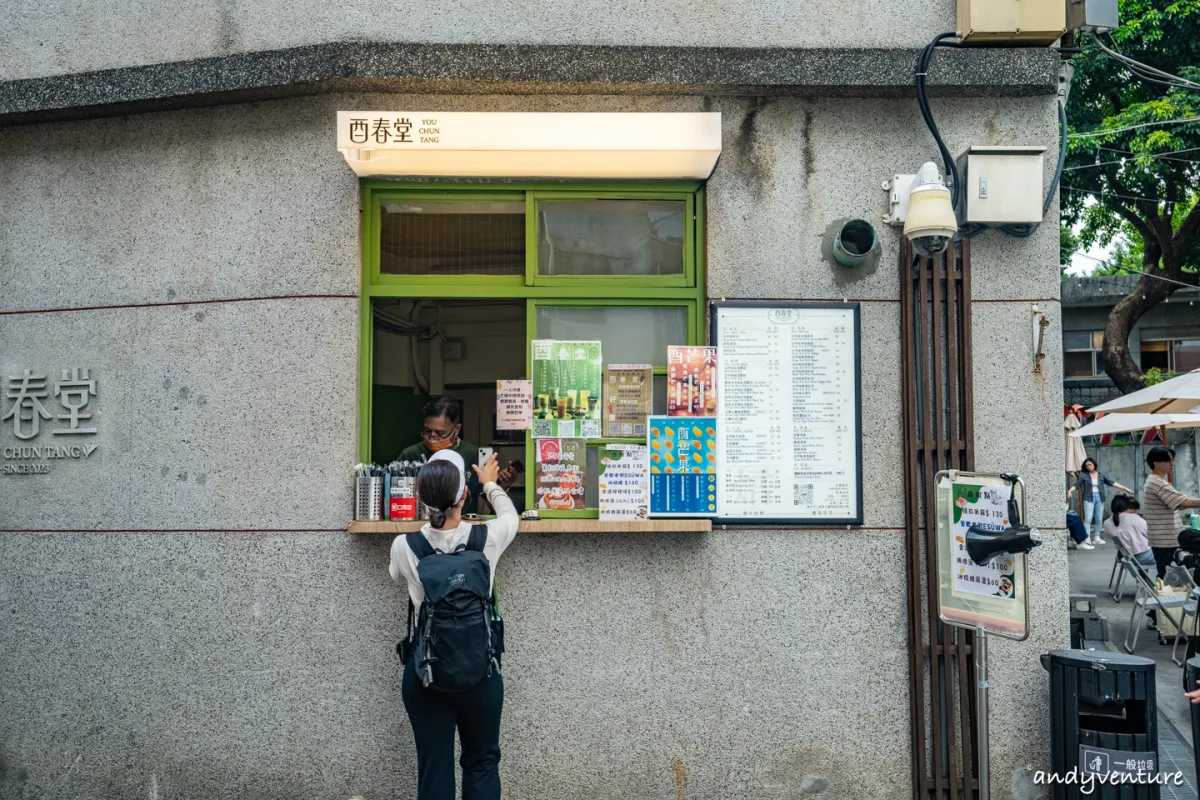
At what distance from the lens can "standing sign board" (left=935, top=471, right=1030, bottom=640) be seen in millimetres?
4082

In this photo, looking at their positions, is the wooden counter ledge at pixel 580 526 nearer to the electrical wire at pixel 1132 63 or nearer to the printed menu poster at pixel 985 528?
the printed menu poster at pixel 985 528

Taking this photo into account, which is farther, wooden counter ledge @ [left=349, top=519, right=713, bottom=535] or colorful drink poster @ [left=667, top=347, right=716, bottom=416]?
colorful drink poster @ [left=667, top=347, right=716, bottom=416]

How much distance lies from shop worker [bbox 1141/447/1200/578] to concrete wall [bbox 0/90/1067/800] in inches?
238

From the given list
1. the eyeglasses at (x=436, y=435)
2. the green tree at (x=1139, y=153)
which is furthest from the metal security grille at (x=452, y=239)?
the green tree at (x=1139, y=153)

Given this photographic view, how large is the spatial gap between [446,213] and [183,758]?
3428 mm

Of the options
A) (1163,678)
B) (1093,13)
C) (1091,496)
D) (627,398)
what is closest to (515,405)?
(627,398)

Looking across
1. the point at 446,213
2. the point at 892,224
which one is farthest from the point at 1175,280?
the point at 446,213

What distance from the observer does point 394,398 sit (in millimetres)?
5777

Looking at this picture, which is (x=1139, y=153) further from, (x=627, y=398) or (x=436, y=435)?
(x=436, y=435)

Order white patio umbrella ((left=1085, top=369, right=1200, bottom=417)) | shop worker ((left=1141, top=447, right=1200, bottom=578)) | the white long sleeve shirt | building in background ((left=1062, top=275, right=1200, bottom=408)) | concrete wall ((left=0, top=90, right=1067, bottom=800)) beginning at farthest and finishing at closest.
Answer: building in background ((left=1062, top=275, right=1200, bottom=408)), shop worker ((left=1141, top=447, right=1200, bottom=578)), white patio umbrella ((left=1085, top=369, right=1200, bottom=417)), concrete wall ((left=0, top=90, right=1067, bottom=800)), the white long sleeve shirt

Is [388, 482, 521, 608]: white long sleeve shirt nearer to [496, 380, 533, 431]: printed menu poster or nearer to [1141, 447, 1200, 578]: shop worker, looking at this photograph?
[496, 380, 533, 431]: printed menu poster

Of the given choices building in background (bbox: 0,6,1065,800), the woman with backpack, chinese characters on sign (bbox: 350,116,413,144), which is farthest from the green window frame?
the woman with backpack

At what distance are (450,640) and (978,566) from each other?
92.2 inches

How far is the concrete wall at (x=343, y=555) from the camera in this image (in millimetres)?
5246
